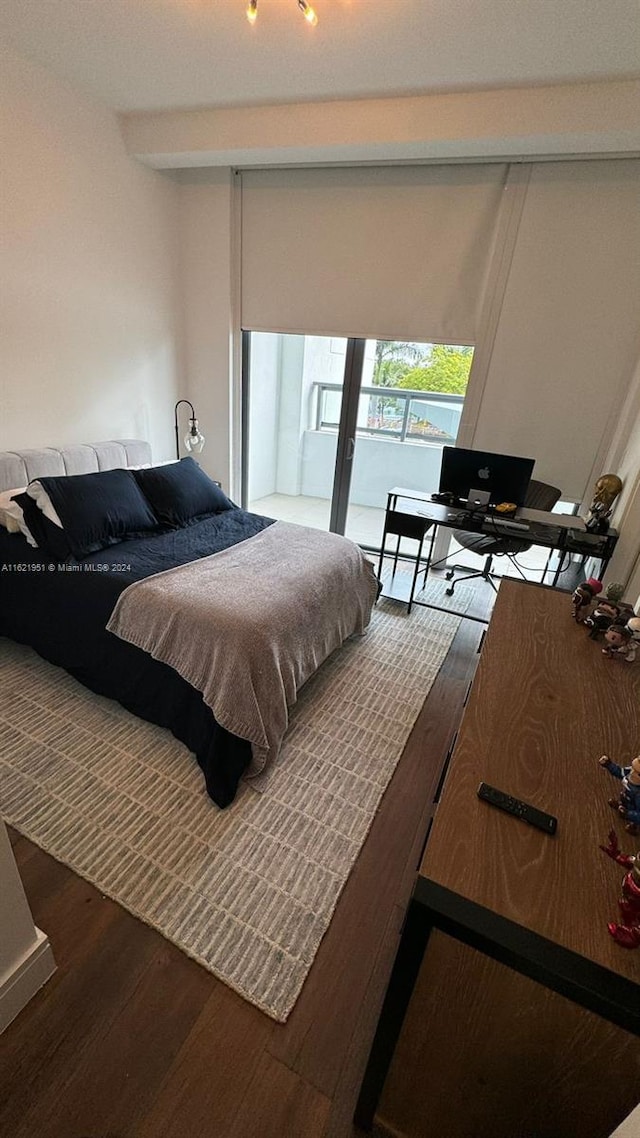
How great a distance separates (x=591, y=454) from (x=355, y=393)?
1726mm

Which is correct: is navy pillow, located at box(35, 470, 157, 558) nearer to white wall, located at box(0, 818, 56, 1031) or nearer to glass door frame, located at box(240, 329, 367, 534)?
white wall, located at box(0, 818, 56, 1031)

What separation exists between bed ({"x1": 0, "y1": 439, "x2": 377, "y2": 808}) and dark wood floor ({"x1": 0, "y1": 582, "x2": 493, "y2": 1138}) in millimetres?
503

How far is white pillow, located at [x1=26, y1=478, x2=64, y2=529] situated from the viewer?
2166 mm

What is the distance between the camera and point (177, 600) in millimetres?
1802

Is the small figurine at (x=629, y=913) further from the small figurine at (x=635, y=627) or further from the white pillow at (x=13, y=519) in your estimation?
the white pillow at (x=13, y=519)

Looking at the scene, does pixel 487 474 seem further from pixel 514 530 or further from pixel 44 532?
pixel 44 532

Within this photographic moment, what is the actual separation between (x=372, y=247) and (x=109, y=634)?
9.79ft

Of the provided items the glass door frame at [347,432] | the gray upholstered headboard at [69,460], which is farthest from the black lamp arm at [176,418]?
the glass door frame at [347,432]

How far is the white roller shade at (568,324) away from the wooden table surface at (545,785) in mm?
2110

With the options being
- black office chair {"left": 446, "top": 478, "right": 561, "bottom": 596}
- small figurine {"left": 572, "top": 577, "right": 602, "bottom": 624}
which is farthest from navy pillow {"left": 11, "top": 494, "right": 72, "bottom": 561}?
black office chair {"left": 446, "top": 478, "right": 561, "bottom": 596}

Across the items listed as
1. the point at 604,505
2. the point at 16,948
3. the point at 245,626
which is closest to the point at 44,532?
the point at 245,626

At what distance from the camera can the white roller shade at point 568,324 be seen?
2572mm

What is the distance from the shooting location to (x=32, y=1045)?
1.05 m

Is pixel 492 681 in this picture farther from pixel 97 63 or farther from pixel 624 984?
pixel 97 63
